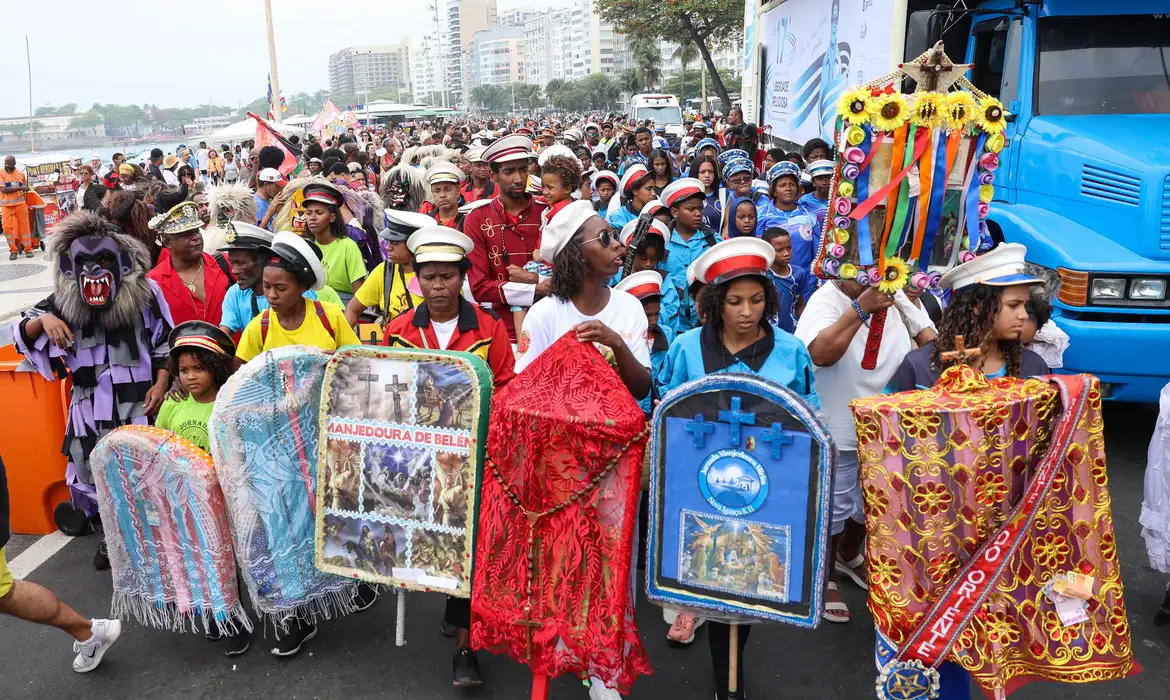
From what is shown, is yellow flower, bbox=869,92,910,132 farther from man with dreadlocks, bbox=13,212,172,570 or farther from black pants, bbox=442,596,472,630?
man with dreadlocks, bbox=13,212,172,570

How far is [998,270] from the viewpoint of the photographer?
3215 millimetres

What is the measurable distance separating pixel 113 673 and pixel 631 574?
8.46 ft

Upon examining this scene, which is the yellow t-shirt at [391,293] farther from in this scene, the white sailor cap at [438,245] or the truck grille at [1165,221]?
the truck grille at [1165,221]

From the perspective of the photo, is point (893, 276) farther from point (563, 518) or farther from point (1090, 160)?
point (1090, 160)

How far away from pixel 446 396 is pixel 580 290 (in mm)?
769

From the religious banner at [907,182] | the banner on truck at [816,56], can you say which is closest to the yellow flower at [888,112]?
the religious banner at [907,182]

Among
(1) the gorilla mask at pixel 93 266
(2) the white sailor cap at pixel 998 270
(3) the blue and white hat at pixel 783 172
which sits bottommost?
(1) the gorilla mask at pixel 93 266

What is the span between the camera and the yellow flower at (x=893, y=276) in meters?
3.45

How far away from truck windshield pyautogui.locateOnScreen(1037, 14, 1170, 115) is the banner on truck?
1546 millimetres

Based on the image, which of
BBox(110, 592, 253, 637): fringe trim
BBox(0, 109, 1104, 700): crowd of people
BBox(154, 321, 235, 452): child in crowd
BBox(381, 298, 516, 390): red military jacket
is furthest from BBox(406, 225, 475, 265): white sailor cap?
BBox(110, 592, 253, 637): fringe trim

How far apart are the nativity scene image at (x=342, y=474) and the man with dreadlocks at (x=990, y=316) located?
2297 mm

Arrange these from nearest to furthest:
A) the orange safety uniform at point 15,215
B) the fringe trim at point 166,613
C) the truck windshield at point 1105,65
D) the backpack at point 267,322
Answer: the fringe trim at point 166,613 < the backpack at point 267,322 < the truck windshield at point 1105,65 < the orange safety uniform at point 15,215

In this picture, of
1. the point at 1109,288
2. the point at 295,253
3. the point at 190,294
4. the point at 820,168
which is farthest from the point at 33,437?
the point at 1109,288

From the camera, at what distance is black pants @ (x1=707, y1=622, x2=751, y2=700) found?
3.51 m
